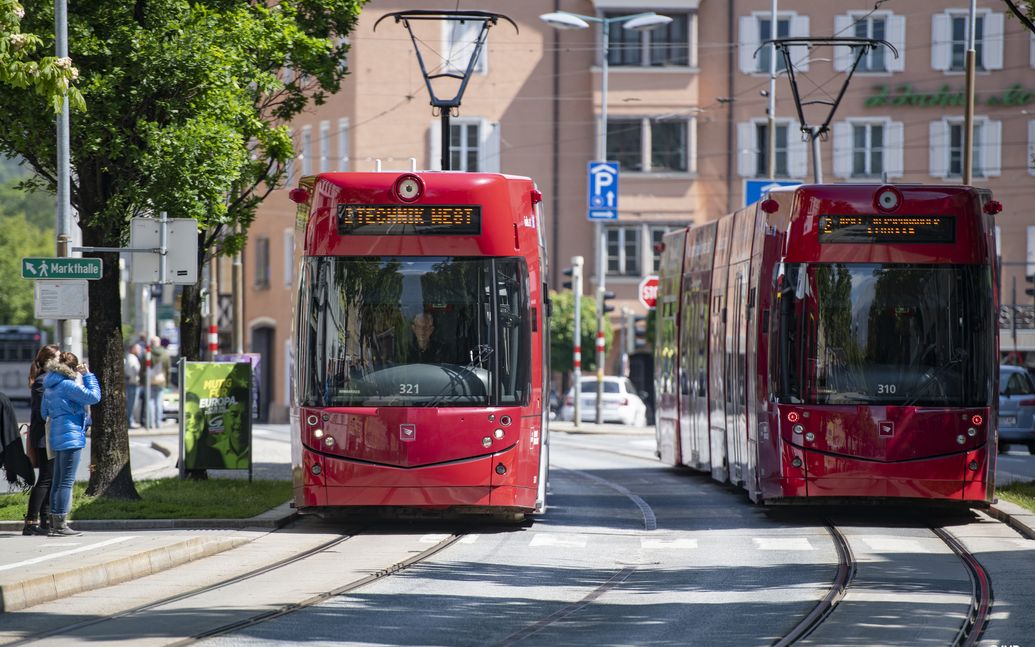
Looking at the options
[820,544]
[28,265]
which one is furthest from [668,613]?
[28,265]

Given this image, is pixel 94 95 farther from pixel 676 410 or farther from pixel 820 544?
pixel 676 410

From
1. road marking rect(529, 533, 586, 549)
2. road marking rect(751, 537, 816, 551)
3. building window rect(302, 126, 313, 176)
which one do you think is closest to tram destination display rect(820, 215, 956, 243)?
road marking rect(751, 537, 816, 551)

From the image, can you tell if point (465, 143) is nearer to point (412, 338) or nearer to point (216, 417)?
point (216, 417)

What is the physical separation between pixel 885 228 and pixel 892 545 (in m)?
3.49

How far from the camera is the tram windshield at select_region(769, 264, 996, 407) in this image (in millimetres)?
18156

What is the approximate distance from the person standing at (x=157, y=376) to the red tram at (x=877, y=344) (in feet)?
76.4

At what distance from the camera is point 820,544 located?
1664 cm

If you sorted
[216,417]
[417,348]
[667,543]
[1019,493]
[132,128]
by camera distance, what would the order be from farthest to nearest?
[1019,493]
[216,417]
[132,128]
[417,348]
[667,543]

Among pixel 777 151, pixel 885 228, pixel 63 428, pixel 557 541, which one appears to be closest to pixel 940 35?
pixel 777 151

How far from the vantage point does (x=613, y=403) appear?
52.5m

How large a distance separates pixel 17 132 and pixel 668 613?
32.2 feet

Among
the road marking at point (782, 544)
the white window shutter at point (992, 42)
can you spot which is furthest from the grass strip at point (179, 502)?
the white window shutter at point (992, 42)

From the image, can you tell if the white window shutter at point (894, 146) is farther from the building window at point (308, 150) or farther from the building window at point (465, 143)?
the building window at point (308, 150)

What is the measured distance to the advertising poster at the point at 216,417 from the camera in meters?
21.5
